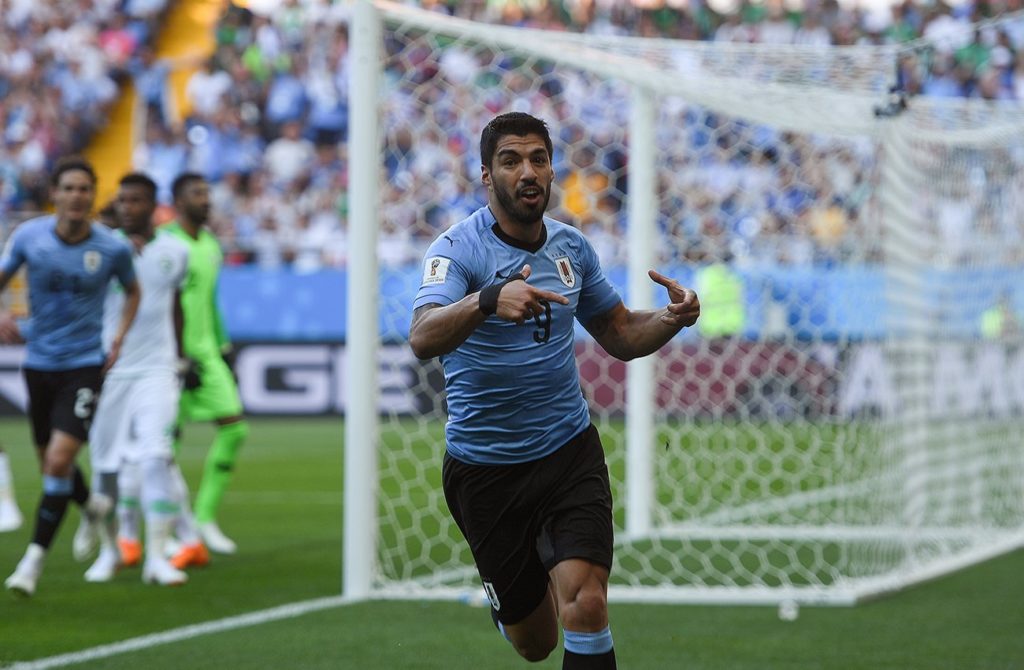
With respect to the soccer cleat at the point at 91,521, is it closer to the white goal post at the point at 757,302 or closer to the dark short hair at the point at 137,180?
the white goal post at the point at 757,302

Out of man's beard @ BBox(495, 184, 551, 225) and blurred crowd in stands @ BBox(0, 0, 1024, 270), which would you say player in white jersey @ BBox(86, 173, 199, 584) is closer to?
blurred crowd in stands @ BBox(0, 0, 1024, 270)

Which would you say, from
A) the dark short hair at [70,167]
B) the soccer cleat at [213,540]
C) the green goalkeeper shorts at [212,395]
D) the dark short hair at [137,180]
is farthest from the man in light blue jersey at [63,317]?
the soccer cleat at [213,540]

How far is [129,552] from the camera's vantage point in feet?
29.7

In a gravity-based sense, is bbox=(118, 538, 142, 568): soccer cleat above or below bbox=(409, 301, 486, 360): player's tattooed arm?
below

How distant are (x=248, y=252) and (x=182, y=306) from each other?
1187cm

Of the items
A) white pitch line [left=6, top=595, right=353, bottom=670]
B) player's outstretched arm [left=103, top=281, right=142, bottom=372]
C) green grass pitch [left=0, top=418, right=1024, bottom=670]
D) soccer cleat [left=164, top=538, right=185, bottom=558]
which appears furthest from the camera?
soccer cleat [left=164, top=538, right=185, bottom=558]

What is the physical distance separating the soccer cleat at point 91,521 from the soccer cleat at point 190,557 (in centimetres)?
49

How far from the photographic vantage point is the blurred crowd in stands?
13.1 metres

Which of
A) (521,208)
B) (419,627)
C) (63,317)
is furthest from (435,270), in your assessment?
(63,317)

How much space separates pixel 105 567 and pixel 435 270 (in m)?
4.94

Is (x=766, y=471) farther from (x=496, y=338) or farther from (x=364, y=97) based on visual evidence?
(x=496, y=338)

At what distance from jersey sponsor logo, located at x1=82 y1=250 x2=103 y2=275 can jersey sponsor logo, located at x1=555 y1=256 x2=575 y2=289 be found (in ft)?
13.3

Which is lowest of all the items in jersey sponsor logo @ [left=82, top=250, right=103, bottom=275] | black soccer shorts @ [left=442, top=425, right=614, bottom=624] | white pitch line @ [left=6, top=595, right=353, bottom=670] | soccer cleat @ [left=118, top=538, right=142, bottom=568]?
white pitch line @ [left=6, top=595, right=353, bottom=670]

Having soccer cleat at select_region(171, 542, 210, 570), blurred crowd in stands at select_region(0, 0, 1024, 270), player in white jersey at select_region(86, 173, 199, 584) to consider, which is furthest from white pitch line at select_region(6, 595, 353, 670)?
blurred crowd in stands at select_region(0, 0, 1024, 270)
